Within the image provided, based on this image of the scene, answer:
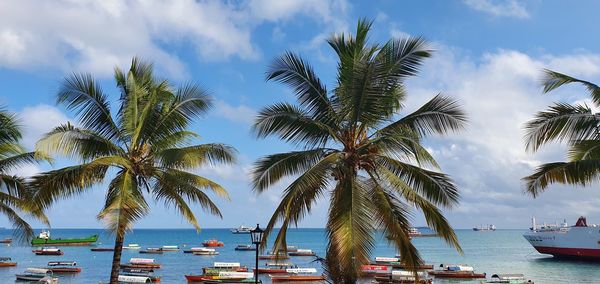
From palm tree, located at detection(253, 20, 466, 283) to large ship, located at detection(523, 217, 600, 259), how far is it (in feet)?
200

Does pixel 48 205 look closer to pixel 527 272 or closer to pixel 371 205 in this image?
pixel 371 205

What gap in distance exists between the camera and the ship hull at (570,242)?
64.2 m

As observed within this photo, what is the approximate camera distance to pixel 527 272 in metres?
60.1

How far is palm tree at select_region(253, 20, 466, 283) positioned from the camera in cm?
1185

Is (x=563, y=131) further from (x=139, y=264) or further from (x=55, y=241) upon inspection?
(x=55, y=241)

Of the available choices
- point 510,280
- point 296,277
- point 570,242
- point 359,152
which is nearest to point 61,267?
point 296,277

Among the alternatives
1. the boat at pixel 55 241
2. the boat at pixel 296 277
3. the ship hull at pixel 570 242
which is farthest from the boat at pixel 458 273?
the boat at pixel 55 241

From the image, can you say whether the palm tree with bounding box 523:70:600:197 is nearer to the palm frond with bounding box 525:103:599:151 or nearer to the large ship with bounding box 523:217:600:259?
the palm frond with bounding box 525:103:599:151

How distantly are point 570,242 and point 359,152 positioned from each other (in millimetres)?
65149

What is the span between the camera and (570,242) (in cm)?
6725

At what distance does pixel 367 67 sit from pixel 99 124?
791cm

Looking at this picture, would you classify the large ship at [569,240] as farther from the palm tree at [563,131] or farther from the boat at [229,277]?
the palm tree at [563,131]

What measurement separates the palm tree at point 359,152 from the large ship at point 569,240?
61102 mm

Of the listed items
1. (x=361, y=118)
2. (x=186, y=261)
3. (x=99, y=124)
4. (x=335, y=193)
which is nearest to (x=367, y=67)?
(x=361, y=118)
